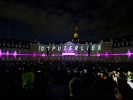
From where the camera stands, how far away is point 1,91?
462cm

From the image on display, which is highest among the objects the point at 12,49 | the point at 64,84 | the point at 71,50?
the point at 12,49

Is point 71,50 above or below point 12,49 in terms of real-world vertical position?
below

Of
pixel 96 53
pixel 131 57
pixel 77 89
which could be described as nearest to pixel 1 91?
pixel 77 89

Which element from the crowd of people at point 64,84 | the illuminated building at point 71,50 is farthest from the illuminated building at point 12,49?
the crowd of people at point 64,84

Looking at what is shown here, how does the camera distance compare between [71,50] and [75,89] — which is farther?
[71,50]

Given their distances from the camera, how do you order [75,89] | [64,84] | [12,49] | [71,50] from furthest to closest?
[71,50] → [12,49] → [64,84] → [75,89]

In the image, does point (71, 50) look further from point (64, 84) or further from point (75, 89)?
point (75, 89)

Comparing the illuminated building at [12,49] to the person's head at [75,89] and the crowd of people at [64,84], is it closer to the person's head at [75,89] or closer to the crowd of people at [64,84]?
the crowd of people at [64,84]

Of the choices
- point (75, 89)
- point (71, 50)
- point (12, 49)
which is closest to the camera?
point (75, 89)

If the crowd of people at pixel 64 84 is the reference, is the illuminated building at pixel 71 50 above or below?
above

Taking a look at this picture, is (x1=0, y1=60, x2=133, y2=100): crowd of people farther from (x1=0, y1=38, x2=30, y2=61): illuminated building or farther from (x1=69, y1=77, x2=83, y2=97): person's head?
(x1=0, y1=38, x2=30, y2=61): illuminated building

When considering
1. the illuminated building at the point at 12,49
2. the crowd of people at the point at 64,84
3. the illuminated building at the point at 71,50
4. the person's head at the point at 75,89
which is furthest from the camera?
the illuminated building at the point at 12,49

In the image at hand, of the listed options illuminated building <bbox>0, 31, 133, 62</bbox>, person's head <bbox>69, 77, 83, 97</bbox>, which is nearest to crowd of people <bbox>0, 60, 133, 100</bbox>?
person's head <bbox>69, 77, 83, 97</bbox>

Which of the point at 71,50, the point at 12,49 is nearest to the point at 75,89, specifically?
the point at 12,49
